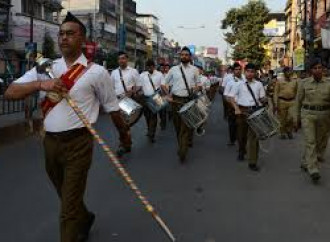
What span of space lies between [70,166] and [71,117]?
386 mm

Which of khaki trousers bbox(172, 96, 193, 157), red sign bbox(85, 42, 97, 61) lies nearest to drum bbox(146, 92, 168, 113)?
red sign bbox(85, 42, 97, 61)

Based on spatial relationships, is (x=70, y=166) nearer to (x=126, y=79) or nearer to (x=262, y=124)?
(x=262, y=124)

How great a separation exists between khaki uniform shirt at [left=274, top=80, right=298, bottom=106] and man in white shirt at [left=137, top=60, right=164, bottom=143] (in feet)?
9.53

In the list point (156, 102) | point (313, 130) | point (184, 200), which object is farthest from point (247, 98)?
point (184, 200)

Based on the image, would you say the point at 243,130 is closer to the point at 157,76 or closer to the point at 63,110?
the point at 157,76

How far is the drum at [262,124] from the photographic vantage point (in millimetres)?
10008

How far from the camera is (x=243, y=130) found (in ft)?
36.4

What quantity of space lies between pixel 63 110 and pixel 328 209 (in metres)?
3.76

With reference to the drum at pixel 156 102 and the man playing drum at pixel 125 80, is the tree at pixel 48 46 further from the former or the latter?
the man playing drum at pixel 125 80

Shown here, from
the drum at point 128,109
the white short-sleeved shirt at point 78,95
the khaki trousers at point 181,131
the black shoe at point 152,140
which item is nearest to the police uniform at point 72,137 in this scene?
the white short-sleeved shirt at point 78,95

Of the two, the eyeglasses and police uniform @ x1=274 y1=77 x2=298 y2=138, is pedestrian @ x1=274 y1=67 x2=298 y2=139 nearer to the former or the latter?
police uniform @ x1=274 y1=77 x2=298 y2=138

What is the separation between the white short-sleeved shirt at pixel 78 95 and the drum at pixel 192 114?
17.6 feet

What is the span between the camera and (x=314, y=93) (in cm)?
920

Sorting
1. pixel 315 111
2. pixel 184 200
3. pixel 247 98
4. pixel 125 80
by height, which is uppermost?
pixel 125 80
